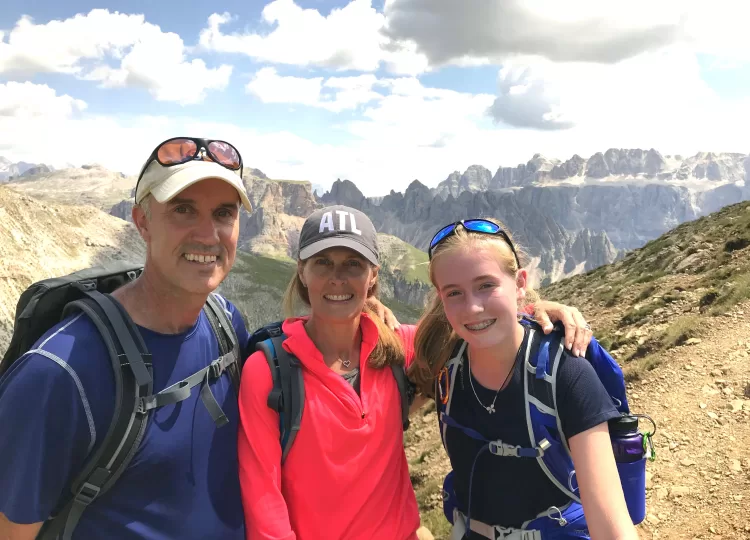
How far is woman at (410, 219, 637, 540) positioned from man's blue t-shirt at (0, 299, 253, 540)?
216 cm

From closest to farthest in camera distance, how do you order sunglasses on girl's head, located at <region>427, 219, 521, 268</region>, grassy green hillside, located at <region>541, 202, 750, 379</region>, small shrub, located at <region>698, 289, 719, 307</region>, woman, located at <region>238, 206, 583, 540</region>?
woman, located at <region>238, 206, 583, 540</region>, sunglasses on girl's head, located at <region>427, 219, 521, 268</region>, grassy green hillside, located at <region>541, 202, 750, 379</region>, small shrub, located at <region>698, 289, 719, 307</region>

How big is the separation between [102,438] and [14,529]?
78 centimetres

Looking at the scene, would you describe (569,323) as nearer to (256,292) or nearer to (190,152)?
(190,152)

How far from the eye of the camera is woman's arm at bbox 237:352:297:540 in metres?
3.72

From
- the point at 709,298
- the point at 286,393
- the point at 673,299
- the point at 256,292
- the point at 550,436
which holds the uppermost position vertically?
the point at 286,393

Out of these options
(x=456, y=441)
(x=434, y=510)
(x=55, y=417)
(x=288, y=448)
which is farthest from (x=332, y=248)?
(x=434, y=510)

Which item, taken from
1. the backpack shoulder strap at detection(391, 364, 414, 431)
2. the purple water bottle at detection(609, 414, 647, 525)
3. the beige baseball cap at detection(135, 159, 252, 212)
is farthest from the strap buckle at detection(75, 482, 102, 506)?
the purple water bottle at detection(609, 414, 647, 525)

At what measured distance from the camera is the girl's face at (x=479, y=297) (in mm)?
4062

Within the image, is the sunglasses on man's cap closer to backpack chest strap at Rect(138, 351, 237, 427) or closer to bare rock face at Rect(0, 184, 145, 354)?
backpack chest strap at Rect(138, 351, 237, 427)

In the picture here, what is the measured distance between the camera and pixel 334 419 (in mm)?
4055

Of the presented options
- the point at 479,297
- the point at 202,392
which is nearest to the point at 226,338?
the point at 202,392

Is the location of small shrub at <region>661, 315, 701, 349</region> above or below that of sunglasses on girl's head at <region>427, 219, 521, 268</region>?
below

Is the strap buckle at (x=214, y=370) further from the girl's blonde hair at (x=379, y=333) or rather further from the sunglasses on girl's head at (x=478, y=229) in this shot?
the sunglasses on girl's head at (x=478, y=229)

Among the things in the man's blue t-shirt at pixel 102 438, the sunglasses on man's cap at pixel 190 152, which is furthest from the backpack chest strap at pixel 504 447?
the sunglasses on man's cap at pixel 190 152
